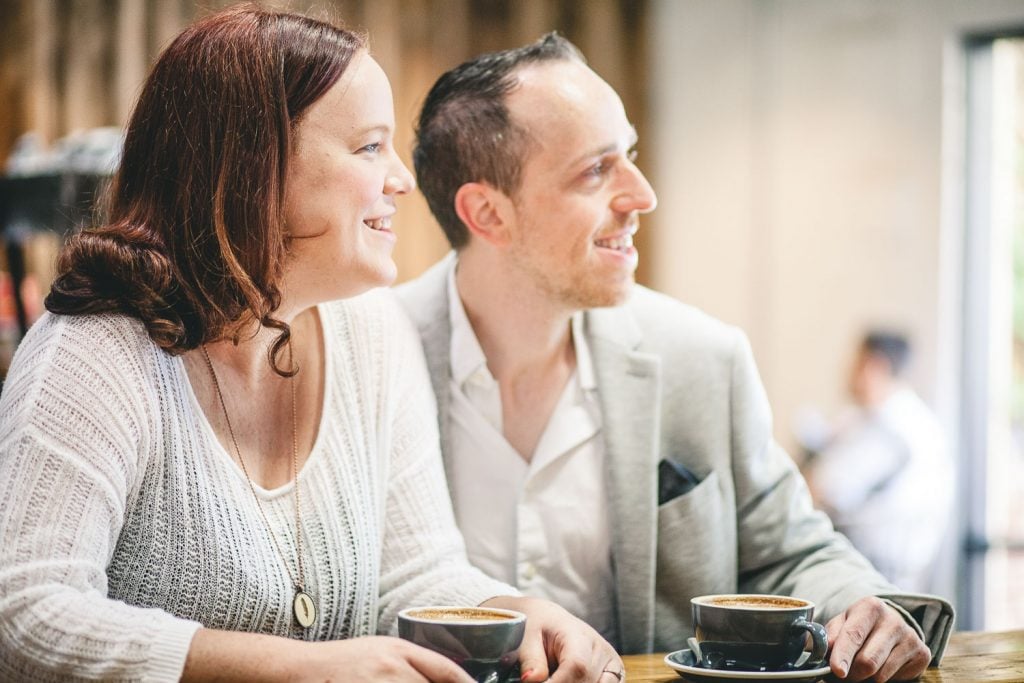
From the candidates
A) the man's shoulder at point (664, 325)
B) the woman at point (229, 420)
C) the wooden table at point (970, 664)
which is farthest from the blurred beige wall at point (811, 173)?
the woman at point (229, 420)

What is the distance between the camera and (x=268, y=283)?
5.35 feet

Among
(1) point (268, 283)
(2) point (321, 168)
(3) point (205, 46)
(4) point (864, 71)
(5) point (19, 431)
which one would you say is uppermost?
(4) point (864, 71)

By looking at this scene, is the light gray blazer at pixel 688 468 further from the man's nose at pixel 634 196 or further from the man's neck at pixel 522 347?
the man's nose at pixel 634 196

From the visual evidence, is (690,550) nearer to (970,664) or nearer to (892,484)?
(970,664)

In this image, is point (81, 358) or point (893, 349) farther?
point (893, 349)

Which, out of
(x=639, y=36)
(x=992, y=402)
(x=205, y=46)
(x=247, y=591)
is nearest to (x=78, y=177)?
(x=205, y=46)

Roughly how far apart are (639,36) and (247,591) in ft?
16.9

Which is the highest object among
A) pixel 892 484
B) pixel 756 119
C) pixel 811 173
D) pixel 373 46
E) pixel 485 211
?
pixel 373 46

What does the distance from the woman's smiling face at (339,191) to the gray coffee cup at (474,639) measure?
0.53 meters

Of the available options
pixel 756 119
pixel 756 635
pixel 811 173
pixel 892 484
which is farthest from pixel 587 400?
pixel 756 119

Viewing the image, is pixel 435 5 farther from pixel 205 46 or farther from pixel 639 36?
pixel 205 46

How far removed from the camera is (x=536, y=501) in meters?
2.15

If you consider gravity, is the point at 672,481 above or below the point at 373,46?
below

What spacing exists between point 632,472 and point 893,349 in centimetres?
383
